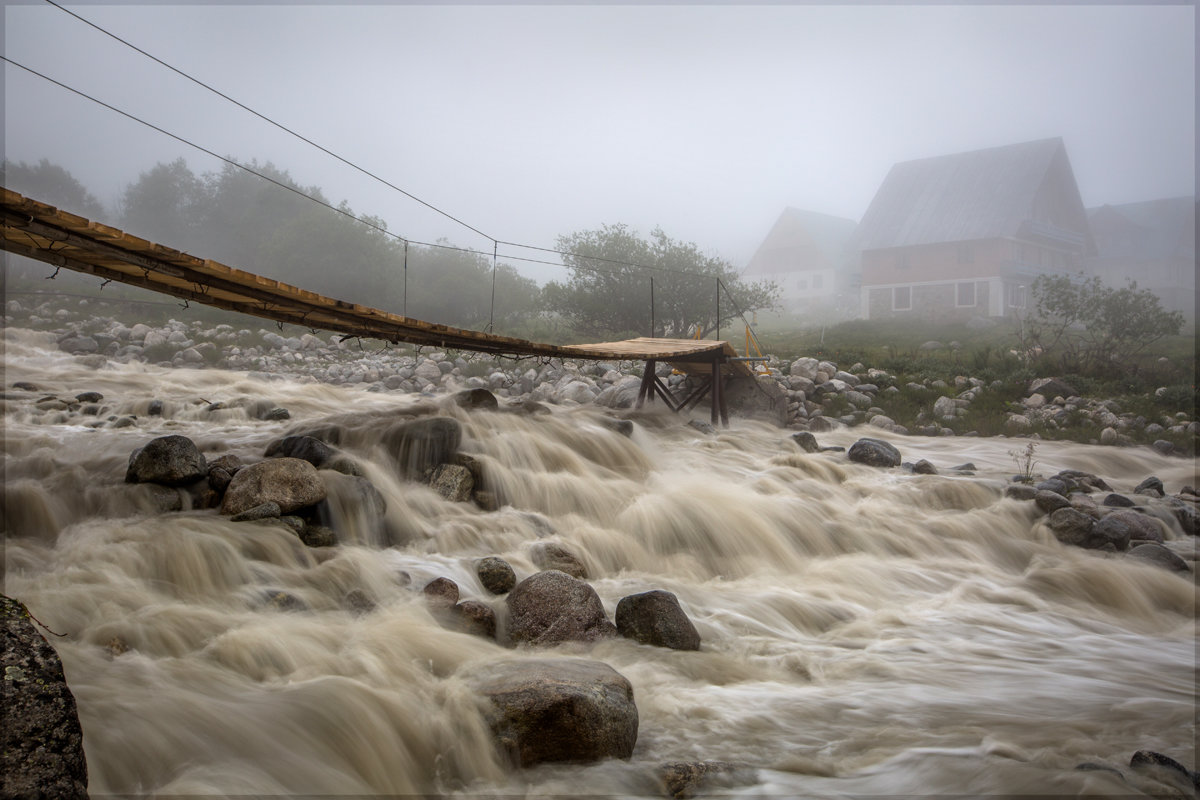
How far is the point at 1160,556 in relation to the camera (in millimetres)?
7105

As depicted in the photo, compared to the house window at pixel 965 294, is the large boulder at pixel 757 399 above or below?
below

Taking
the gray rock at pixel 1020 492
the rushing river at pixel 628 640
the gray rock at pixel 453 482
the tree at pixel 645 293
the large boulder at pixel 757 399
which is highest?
the tree at pixel 645 293

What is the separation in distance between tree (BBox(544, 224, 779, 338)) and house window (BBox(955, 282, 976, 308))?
15081 millimetres

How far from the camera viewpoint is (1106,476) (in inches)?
467

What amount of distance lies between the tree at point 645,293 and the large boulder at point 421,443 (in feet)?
54.5

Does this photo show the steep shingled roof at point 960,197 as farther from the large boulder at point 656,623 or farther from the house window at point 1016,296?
the large boulder at point 656,623

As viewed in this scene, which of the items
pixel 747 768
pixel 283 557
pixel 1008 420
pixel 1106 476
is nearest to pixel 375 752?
pixel 747 768

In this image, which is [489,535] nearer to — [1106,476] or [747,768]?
[747,768]

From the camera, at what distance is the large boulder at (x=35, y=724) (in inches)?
86.1

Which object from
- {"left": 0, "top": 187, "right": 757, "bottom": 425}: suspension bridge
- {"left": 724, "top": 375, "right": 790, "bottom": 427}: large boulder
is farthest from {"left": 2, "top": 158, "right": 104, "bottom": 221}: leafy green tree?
{"left": 0, "top": 187, "right": 757, "bottom": 425}: suspension bridge

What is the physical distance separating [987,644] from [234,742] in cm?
517

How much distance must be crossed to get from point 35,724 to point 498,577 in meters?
3.48

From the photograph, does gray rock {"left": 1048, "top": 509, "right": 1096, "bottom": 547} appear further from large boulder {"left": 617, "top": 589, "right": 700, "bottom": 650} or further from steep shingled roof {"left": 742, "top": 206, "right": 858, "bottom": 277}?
steep shingled roof {"left": 742, "top": 206, "right": 858, "bottom": 277}

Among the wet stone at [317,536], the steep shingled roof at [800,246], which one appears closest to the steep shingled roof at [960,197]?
the steep shingled roof at [800,246]
